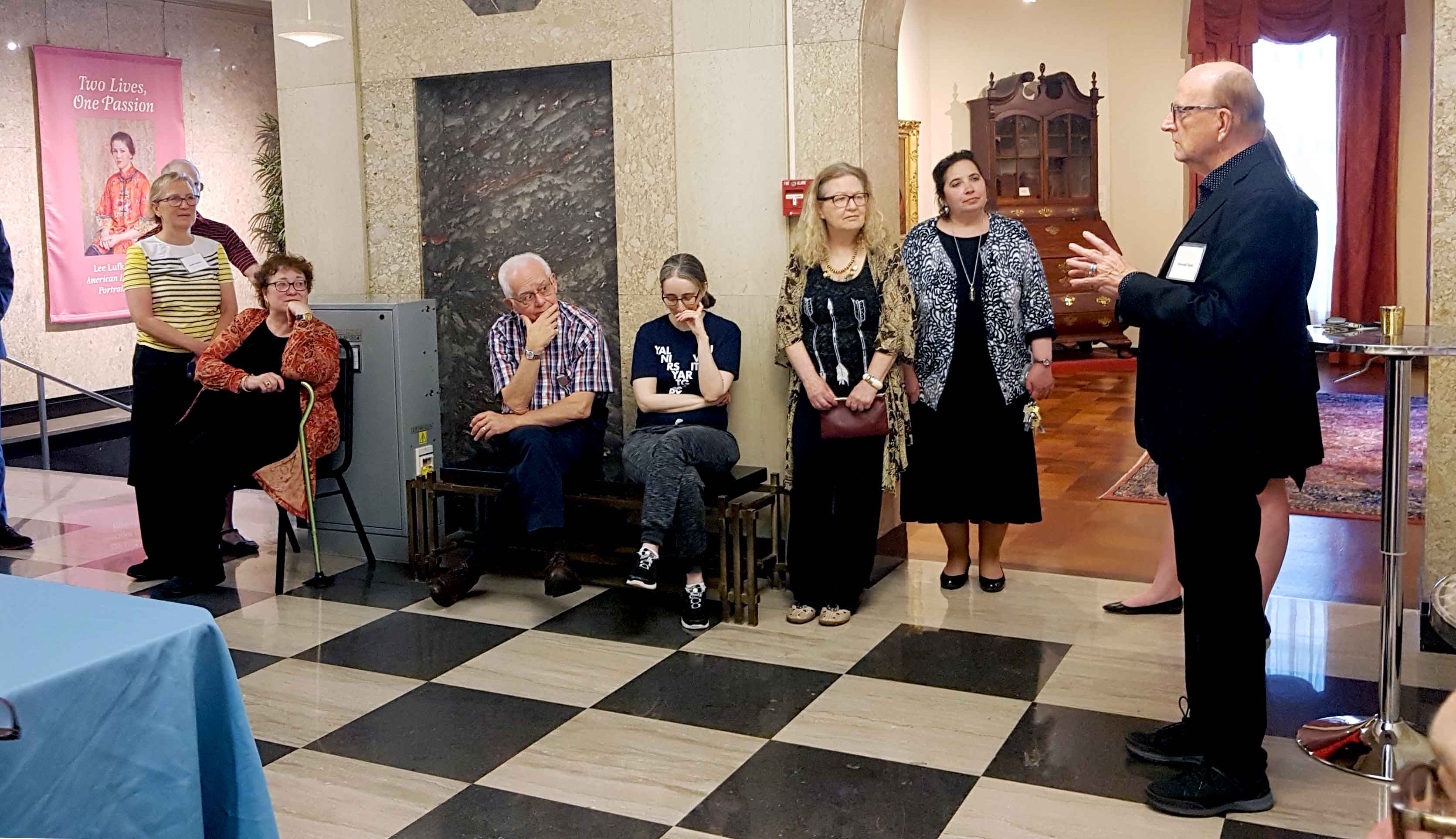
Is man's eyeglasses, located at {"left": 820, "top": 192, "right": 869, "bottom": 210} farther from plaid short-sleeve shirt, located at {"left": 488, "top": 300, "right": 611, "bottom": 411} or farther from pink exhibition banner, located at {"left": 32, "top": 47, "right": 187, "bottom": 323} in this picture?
pink exhibition banner, located at {"left": 32, "top": 47, "right": 187, "bottom": 323}

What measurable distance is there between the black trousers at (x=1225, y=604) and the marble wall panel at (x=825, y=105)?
2.15 meters

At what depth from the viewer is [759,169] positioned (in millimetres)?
4902

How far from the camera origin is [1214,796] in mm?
2947

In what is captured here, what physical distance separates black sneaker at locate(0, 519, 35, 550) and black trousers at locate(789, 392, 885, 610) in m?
3.43

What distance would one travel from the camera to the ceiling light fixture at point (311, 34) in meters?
5.63

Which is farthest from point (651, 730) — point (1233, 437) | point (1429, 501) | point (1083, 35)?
→ point (1083, 35)

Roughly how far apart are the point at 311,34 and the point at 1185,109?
13.0 ft

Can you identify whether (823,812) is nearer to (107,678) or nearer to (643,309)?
(107,678)

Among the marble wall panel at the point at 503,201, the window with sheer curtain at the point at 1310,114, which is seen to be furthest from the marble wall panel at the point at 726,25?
the window with sheer curtain at the point at 1310,114

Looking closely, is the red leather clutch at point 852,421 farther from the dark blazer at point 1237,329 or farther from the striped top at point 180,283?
the striped top at point 180,283

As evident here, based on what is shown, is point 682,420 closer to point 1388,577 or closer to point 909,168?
point 1388,577

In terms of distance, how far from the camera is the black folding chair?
498 centimetres

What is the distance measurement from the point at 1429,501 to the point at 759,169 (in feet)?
8.06

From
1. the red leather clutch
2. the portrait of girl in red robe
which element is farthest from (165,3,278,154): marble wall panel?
the red leather clutch
